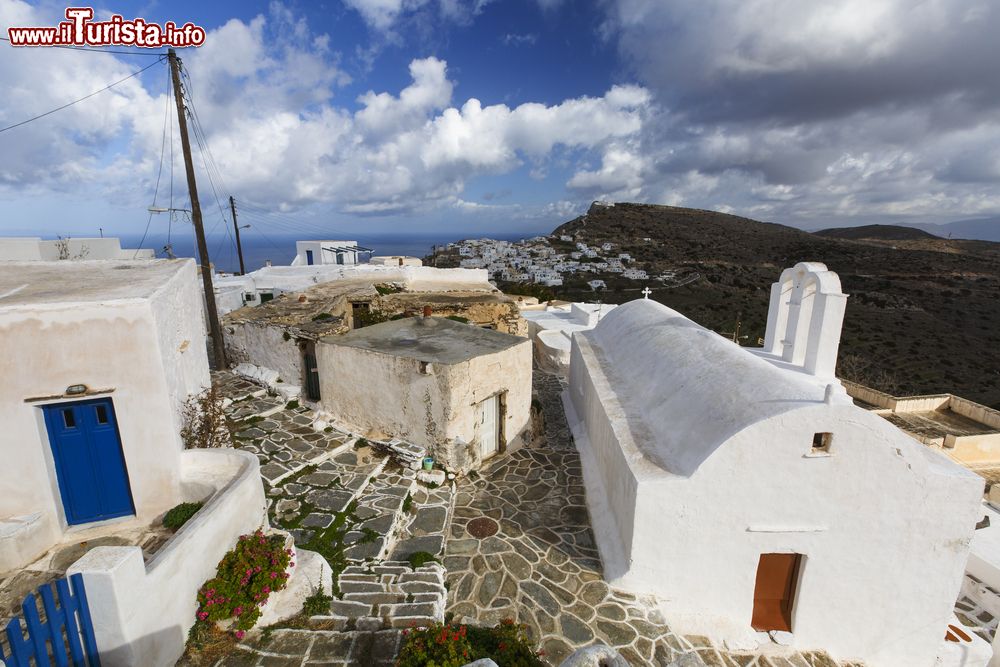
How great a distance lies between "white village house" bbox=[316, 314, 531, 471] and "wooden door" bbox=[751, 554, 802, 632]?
534cm

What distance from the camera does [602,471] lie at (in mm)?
8656

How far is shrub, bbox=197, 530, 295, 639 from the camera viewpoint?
15.1 feet

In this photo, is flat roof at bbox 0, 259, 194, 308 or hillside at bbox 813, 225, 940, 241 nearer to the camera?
flat roof at bbox 0, 259, 194, 308

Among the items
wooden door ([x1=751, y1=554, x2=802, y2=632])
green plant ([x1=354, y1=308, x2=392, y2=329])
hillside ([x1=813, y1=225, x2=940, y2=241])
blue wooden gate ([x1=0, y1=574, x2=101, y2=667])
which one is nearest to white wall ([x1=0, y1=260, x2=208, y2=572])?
blue wooden gate ([x1=0, y1=574, x2=101, y2=667])

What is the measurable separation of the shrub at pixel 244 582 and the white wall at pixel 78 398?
4.95ft

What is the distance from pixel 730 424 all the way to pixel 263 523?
6.18 metres

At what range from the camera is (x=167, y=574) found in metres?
4.11

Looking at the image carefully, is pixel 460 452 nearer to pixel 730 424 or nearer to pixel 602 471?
pixel 602 471

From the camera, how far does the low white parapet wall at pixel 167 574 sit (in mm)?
3570

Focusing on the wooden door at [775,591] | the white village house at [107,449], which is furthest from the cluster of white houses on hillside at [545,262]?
the white village house at [107,449]

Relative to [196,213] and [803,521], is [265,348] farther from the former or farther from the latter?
[803,521]

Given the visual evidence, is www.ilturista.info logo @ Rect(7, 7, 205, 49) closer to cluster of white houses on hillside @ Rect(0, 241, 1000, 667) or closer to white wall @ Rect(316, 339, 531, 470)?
cluster of white houses on hillside @ Rect(0, 241, 1000, 667)

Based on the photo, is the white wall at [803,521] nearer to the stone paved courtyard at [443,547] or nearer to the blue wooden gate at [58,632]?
the stone paved courtyard at [443,547]

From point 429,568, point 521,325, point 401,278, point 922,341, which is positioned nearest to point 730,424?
point 429,568
